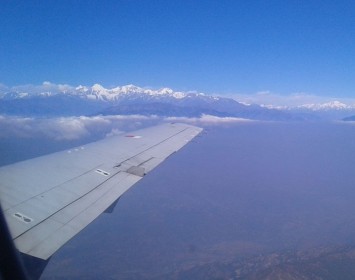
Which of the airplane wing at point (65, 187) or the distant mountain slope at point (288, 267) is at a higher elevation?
the airplane wing at point (65, 187)

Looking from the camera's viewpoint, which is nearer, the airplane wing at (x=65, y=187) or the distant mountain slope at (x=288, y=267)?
the airplane wing at (x=65, y=187)

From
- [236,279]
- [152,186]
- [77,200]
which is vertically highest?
[77,200]

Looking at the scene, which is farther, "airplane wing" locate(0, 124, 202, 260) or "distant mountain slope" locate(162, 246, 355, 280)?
"distant mountain slope" locate(162, 246, 355, 280)

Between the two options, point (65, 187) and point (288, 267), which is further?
point (288, 267)

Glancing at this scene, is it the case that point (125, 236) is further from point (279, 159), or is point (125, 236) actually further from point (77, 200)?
point (279, 159)

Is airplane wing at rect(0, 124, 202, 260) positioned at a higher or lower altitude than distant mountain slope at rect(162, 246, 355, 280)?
higher

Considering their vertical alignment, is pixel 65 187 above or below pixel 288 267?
above

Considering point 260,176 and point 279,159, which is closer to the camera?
point 260,176

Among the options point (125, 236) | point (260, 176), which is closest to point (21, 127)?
point (125, 236)
